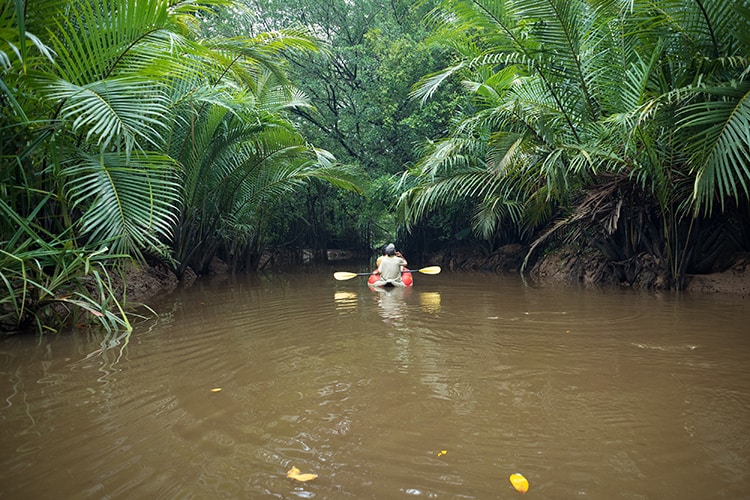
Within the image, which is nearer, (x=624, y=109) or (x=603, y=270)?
(x=624, y=109)

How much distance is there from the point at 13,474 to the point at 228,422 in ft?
2.60

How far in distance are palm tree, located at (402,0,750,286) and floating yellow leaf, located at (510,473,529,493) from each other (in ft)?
12.7

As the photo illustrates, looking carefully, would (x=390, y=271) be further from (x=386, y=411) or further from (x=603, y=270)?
(x=386, y=411)

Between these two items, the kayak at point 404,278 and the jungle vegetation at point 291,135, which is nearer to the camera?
the jungle vegetation at point 291,135

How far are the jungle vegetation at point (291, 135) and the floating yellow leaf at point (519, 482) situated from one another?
235cm

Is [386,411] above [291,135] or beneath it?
beneath

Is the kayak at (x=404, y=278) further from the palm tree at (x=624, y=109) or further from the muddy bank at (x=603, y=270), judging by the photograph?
the muddy bank at (x=603, y=270)

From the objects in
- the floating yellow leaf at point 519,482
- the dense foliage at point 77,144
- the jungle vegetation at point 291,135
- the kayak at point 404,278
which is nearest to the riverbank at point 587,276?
the jungle vegetation at point 291,135

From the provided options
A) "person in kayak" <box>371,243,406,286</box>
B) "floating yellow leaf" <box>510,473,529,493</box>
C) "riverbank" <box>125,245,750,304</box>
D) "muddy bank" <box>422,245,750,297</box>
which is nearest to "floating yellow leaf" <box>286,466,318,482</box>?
"floating yellow leaf" <box>510,473,529,493</box>

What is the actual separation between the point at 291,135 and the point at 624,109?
557cm

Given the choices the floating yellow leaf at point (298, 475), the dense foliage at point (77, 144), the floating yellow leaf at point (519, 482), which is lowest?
the floating yellow leaf at point (519, 482)

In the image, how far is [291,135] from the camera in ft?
28.4

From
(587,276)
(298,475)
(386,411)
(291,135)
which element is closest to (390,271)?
(291,135)

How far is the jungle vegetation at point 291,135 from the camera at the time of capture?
3.62m
